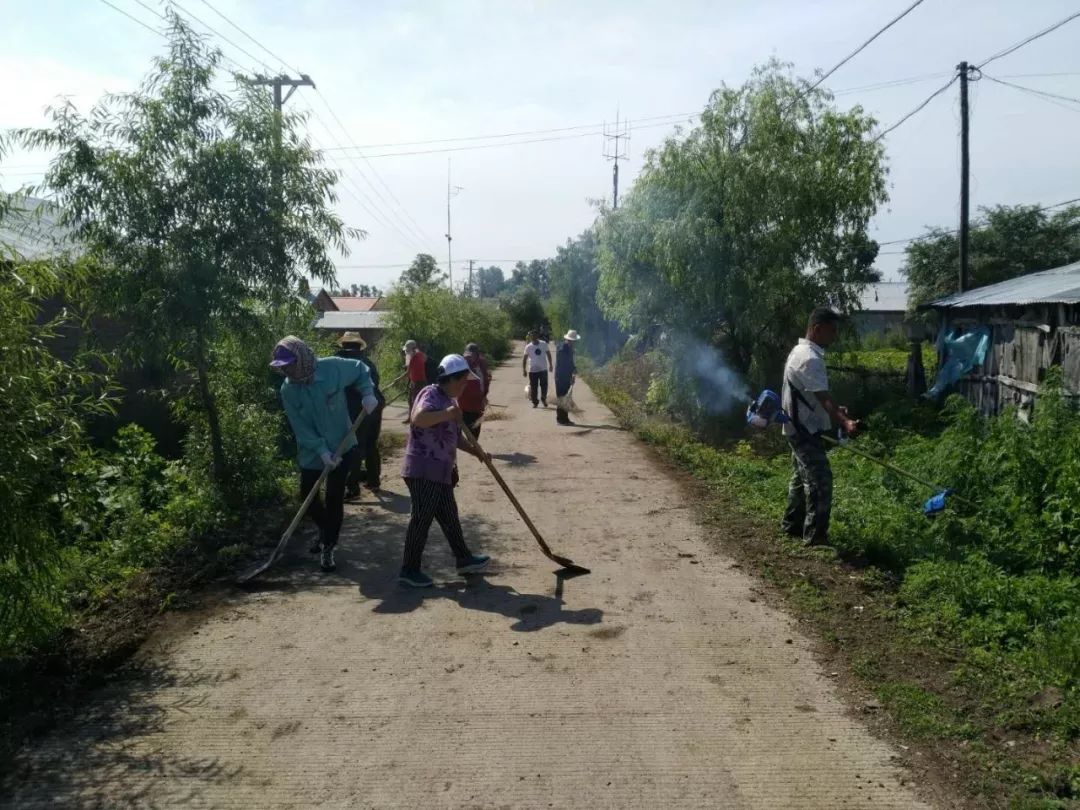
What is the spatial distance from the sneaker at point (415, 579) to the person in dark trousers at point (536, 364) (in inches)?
451

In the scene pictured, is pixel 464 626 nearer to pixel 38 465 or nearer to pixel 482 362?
pixel 38 465

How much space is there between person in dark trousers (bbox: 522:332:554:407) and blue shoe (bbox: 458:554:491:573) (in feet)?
36.9

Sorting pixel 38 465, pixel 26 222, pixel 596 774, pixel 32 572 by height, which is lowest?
pixel 596 774

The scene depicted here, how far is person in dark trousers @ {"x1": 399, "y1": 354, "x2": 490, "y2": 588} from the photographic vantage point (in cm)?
610

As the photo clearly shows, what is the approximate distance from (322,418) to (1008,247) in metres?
33.7

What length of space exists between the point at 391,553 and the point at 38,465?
3290 mm

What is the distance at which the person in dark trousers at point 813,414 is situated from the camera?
686 cm

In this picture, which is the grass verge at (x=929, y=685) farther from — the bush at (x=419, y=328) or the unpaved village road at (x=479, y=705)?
the bush at (x=419, y=328)

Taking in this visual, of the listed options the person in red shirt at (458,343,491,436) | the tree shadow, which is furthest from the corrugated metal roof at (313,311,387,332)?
the tree shadow

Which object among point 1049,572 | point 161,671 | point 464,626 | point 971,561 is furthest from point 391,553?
point 1049,572

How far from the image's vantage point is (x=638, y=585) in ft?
20.7

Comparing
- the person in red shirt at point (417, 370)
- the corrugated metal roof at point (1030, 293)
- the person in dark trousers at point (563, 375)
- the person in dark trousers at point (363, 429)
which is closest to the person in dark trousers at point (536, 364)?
the person in dark trousers at point (563, 375)

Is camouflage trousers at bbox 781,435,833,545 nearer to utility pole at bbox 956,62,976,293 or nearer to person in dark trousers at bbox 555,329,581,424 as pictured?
person in dark trousers at bbox 555,329,581,424

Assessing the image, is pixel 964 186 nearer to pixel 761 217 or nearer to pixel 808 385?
pixel 761 217
